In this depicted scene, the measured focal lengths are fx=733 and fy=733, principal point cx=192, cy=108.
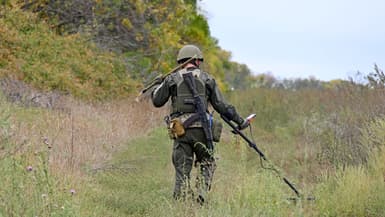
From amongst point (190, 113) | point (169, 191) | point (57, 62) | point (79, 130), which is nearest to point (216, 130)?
point (190, 113)

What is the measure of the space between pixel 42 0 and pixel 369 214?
1570 cm

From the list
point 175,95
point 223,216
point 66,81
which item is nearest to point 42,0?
point 66,81

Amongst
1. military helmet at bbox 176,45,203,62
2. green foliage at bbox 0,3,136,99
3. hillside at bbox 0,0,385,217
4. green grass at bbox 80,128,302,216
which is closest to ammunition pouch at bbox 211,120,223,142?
hillside at bbox 0,0,385,217

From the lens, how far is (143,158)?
12.5 meters

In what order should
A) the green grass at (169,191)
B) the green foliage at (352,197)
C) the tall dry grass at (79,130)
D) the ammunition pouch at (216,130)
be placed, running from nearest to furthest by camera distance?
the green grass at (169,191), the ammunition pouch at (216,130), the green foliage at (352,197), the tall dry grass at (79,130)

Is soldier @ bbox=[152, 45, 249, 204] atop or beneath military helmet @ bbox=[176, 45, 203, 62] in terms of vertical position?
beneath

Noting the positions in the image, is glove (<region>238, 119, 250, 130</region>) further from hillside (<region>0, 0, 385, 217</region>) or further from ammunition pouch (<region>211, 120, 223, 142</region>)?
ammunition pouch (<region>211, 120, 223, 142</region>)

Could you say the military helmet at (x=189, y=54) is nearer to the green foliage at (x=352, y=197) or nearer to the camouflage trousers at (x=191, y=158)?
the camouflage trousers at (x=191, y=158)

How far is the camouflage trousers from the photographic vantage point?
8180mm

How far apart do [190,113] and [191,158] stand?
55 cm

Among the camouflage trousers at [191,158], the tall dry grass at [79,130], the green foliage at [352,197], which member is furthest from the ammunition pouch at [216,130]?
the tall dry grass at [79,130]

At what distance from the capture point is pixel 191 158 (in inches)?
331

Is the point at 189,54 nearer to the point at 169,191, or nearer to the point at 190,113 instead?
the point at 190,113

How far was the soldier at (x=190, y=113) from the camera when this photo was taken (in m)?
8.15
